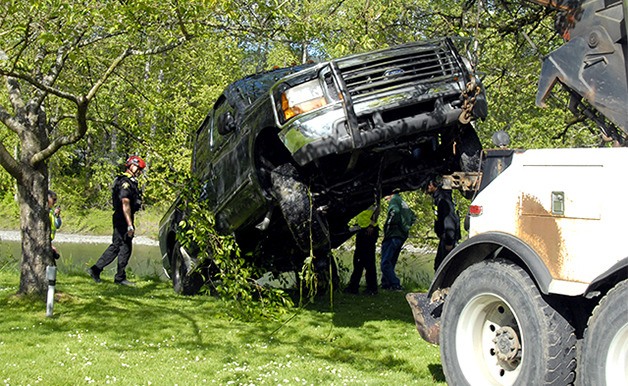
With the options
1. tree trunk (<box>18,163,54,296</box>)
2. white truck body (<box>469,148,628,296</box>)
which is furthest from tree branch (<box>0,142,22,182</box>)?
white truck body (<box>469,148,628,296</box>)

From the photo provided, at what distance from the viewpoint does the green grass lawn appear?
20.7ft

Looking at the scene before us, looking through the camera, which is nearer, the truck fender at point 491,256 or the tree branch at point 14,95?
the truck fender at point 491,256

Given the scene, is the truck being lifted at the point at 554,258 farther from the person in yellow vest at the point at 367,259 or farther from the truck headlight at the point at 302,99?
the person in yellow vest at the point at 367,259

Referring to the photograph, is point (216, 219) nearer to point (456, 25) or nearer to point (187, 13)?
point (187, 13)

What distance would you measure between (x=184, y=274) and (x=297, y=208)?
4.01 metres

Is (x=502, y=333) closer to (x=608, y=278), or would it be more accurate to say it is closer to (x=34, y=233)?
(x=608, y=278)

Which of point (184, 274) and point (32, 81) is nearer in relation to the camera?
point (32, 81)

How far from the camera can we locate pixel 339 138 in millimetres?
6531

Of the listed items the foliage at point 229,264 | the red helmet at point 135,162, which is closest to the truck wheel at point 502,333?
the foliage at point 229,264

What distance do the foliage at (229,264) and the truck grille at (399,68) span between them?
2.65 meters

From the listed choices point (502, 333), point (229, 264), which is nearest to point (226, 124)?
point (229, 264)

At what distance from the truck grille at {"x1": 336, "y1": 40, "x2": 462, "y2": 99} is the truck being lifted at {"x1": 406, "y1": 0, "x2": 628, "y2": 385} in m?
1.25

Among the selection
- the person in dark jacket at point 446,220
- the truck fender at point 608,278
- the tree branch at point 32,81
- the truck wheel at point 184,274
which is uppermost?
the tree branch at point 32,81

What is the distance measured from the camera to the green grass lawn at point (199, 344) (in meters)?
6.32
